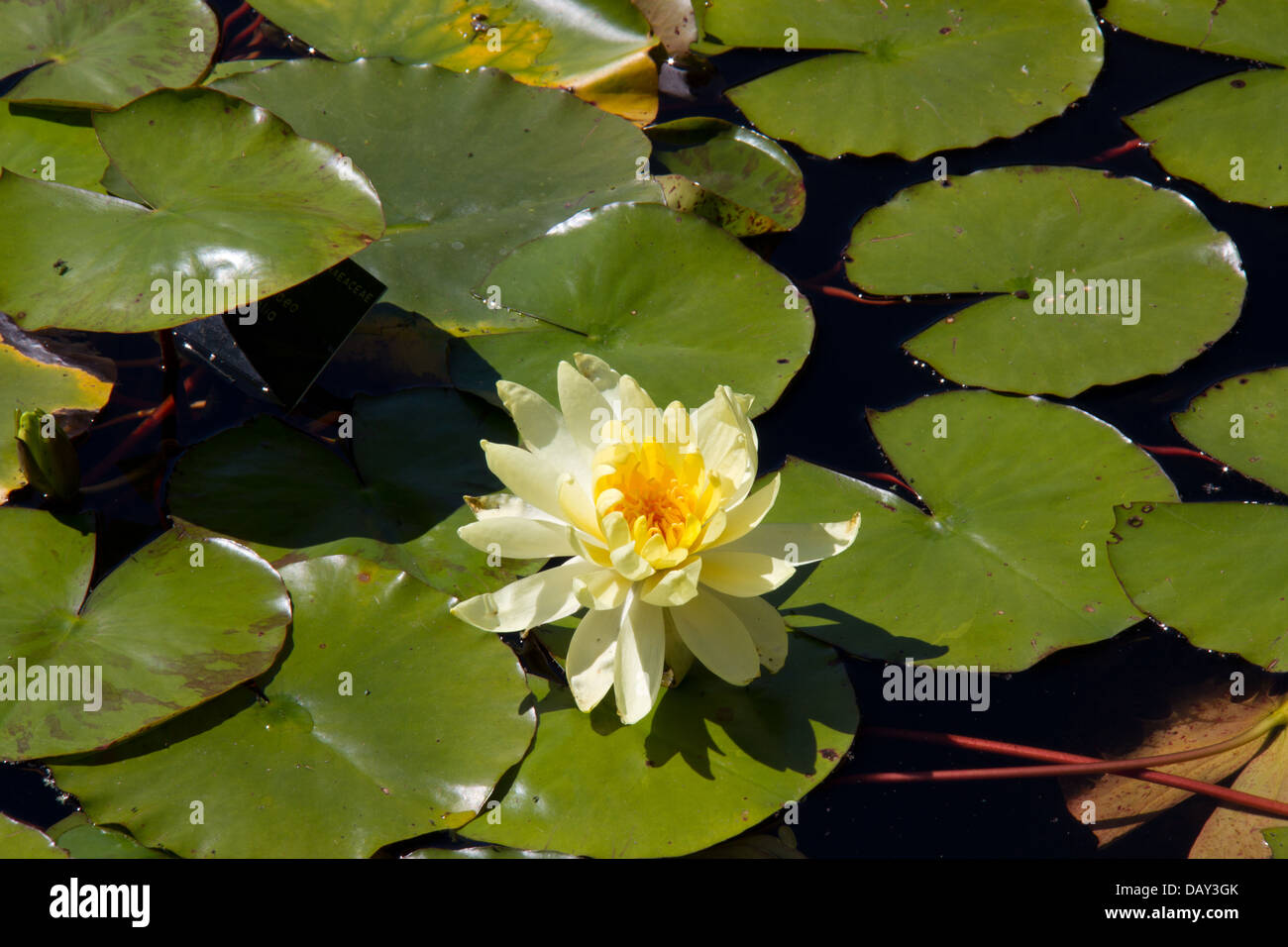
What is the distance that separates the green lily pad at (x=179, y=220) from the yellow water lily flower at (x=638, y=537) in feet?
2.36

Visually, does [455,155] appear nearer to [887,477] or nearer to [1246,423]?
[887,477]

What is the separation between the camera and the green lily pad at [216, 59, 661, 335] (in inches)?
114

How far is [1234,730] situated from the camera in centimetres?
228

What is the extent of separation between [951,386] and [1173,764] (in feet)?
3.72

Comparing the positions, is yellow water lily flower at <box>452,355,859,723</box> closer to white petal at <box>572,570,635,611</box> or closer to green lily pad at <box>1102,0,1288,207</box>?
white petal at <box>572,570,635,611</box>

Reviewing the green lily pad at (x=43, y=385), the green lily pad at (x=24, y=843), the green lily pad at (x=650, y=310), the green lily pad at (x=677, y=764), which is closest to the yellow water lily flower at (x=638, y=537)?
the green lily pad at (x=677, y=764)

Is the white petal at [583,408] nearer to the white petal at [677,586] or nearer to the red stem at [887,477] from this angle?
the white petal at [677,586]

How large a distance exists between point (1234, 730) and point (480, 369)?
6.80ft


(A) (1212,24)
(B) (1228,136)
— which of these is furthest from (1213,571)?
(A) (1212,24)

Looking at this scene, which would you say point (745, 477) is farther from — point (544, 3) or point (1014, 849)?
point (544, 3)

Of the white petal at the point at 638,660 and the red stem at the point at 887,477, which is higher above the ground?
the red stem at the point at 887,477

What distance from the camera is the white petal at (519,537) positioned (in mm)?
1948

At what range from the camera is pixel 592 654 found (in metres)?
1.99

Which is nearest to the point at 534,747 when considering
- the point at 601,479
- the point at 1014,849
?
the point at 601,479
